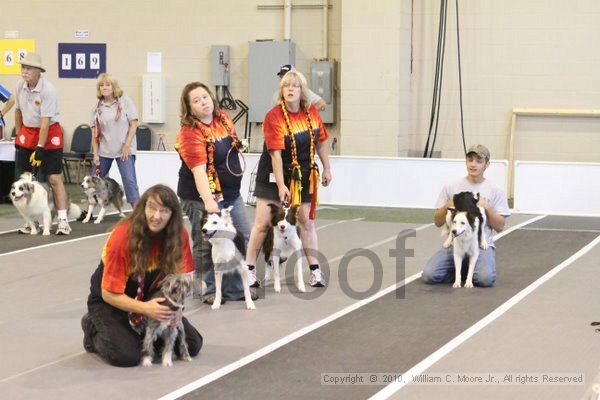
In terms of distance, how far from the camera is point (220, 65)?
14.5 m

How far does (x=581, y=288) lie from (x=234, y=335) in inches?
107

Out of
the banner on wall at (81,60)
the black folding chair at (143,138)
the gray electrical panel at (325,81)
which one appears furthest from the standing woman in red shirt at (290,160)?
the banner on wall at (81,60)

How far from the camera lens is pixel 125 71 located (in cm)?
1505

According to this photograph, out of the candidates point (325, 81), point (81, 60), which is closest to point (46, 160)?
point (325, 81)

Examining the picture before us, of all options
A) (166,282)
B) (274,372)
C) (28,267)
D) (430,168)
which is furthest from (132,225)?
(430,168)

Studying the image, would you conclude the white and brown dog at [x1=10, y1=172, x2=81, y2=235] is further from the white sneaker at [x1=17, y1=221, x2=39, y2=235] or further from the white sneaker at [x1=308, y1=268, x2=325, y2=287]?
the white sneaker at [x1=308, y1=268, x2=325, y2=287]

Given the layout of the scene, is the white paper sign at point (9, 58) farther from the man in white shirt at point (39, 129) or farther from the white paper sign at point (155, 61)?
the man in white shirt at point (39, 129)

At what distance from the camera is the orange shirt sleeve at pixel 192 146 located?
19.2 ft

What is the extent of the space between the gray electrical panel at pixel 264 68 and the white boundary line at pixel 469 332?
687 cm

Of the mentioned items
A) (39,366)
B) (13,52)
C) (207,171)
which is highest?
(13,52)

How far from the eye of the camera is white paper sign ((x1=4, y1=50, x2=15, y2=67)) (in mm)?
15500

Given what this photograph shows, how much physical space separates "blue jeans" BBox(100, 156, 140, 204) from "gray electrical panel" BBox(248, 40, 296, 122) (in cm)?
420

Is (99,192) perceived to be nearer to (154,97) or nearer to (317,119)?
(317,119)

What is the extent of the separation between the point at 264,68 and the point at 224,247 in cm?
856
